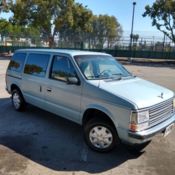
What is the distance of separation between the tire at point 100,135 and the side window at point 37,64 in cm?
195

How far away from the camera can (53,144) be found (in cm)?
548

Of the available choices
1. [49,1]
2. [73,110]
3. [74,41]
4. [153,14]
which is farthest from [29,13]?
[73,110]

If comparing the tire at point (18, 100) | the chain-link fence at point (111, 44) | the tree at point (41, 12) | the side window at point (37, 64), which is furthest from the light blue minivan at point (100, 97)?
the chain-link fence at point (111, 44)

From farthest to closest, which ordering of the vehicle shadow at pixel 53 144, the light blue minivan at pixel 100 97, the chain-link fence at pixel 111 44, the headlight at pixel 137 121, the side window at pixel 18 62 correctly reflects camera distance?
1. the chain-link fence at pixel 111 44
2. the side window at pixel 18 62
3. the vehicle shadow at pixel 53 144
4. the light blue minivan at pixel 100 97
5. the headlight at pixel 137 121

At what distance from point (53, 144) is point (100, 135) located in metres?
1.04

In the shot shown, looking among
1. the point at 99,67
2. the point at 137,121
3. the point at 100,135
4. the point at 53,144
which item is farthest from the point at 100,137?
the point at 99,67

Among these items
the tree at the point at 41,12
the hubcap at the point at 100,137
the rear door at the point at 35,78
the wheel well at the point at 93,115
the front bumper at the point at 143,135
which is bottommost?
the hubcap at the point at 100,137

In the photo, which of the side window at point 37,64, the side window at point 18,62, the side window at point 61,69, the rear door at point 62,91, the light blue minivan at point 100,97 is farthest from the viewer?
the side window at point 18,62

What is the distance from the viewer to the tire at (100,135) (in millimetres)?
4926

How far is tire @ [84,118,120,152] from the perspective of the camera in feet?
16.2

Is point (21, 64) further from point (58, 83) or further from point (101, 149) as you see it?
point (101, 149)

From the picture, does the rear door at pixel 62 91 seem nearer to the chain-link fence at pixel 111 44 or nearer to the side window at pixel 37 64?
the side window at pixel 37 64

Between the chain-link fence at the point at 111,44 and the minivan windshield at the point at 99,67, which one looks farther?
the chain-link fence at the point at 111,44

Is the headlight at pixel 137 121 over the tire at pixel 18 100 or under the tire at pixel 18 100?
over
